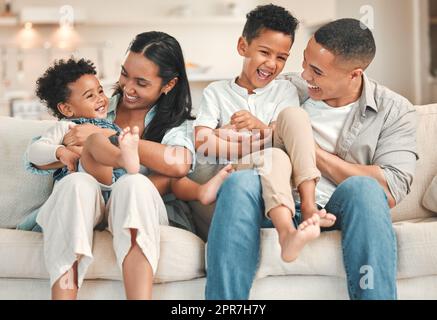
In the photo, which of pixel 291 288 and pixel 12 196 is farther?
pixel 12 196

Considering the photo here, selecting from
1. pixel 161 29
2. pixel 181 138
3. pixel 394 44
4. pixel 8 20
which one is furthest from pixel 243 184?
pixel 394 44

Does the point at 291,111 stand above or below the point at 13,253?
above

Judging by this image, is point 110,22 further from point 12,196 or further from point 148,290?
point 148,290

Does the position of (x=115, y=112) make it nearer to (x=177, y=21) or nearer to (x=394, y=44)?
(x=177, y=21)

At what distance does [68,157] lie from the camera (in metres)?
1.85

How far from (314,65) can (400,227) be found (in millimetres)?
493

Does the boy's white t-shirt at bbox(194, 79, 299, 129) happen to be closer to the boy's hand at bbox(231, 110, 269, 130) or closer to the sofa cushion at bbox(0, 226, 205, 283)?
the boy's hand at bbox(231, 110, 269, 130)

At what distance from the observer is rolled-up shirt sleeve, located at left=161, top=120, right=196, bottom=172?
6.38ft

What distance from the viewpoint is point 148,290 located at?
1571mm

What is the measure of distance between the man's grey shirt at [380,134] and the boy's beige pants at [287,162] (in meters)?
0.21

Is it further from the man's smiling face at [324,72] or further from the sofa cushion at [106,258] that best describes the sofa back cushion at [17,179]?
the man's smiling face at [324,72]

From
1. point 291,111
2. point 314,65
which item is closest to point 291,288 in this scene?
point 291,111

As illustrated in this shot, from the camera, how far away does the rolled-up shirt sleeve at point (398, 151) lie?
6.01ft

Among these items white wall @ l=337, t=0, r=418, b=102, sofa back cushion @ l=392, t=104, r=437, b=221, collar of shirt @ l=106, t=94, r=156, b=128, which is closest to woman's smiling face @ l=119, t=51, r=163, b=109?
collar of shirt @ l=106, t=94, r=156, b=128
